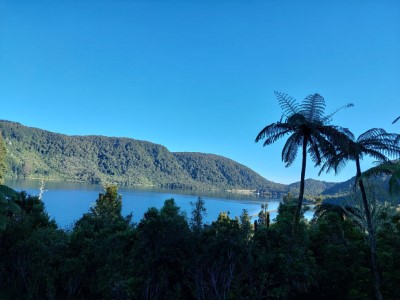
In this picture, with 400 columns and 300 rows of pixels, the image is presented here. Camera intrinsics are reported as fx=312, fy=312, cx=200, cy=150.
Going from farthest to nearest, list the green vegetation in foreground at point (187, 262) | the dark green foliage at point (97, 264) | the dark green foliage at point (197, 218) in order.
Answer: the dark green foliage at point (197, 218) < the dark green foliage at point (97, 264) < the green vegetation in foreground at point (187, 262)

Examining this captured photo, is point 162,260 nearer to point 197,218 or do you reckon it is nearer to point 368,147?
point 197,218

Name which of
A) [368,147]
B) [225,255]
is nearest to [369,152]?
[368,147]

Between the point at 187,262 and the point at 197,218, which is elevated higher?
the point at 197,218

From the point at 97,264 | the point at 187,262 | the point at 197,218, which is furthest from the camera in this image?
the point at 97,264

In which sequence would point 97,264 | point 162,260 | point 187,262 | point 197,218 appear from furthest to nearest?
point 97,264 → point 197,218 → point 162,260 → point 187,262

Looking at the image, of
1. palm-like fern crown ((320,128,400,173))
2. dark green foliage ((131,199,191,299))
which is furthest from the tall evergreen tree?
dark green foliage ((131,199,191,299))

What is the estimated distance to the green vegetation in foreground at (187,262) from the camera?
10.8 metres

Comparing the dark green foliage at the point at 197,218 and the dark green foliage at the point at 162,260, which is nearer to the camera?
the dark green foliage at the point at 162,260

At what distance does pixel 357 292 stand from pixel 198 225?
7.18m

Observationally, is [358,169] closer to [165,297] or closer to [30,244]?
[165,297]

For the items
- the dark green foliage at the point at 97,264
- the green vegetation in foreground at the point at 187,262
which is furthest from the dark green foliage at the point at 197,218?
the dark green foliage at the point at 97,264

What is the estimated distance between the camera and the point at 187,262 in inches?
422

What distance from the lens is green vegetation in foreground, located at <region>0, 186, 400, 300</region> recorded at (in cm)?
1084

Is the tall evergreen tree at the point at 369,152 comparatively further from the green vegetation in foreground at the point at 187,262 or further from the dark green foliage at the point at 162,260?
the dark green foliage at the point at 162,260
